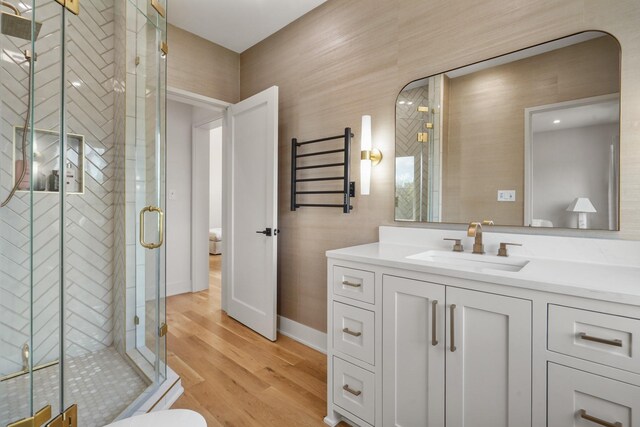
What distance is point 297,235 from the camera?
2.74 metres

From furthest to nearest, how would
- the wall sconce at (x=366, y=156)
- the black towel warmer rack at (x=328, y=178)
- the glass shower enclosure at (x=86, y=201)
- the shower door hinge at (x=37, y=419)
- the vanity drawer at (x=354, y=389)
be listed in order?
the black towel warmer rack at (x=328, y=178)
the wall sconce at (x=366, y=156)
the vanity drawer at (x=354, y=389)
the glass shower enclosure at (x=86, y=201)
the shower door hinge at (x=37, y=419)

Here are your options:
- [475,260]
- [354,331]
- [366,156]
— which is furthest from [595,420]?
[366,156]

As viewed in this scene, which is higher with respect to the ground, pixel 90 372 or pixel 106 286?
pixel 106 286

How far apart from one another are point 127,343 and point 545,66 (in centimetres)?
284

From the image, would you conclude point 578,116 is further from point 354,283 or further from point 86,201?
point 86,201

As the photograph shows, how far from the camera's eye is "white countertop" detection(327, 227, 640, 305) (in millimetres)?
970

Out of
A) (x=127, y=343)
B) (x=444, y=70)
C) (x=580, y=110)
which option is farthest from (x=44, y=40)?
(x=580, y=110)

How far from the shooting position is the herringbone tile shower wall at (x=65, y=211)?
4.25 ft

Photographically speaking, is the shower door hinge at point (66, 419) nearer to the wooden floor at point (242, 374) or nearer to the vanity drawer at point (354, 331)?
the wooden floor at point (242, 374)

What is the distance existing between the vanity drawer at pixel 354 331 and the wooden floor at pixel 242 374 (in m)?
0.46

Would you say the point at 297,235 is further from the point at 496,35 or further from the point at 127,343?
the point at 496,35

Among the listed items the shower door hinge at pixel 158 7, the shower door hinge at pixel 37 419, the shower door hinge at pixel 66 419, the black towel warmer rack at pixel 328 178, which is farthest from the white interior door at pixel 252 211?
the shower door hinge at pixel 37 419

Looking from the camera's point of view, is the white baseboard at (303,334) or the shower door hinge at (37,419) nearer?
the shower door hinge at (37,419)

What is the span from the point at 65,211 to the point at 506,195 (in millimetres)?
2271
